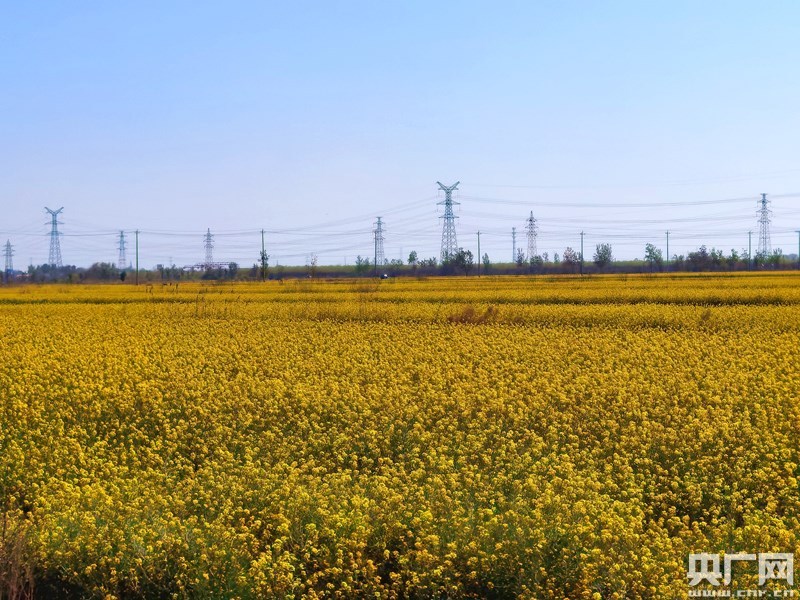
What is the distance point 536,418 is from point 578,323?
1405 cm

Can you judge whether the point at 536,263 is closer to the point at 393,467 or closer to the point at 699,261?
the point at 699,261

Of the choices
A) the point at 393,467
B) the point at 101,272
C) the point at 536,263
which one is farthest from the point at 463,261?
the point at 393,467

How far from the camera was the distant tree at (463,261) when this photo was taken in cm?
10024

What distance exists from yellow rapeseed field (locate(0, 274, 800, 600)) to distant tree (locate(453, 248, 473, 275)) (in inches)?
3267

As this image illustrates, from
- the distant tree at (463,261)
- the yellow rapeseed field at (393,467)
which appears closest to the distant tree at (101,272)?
the distant tree at (463,261)

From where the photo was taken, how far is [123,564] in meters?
6.32

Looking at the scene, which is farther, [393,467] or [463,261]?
[463,261]

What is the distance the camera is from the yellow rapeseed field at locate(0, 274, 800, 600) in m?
6.04

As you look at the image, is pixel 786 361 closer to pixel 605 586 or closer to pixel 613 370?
pixel 613 370

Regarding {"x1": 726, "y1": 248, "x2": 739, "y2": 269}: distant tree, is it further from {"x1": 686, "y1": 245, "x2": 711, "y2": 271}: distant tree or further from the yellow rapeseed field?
the yellow rapeseed field

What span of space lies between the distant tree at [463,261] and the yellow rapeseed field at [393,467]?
8298cm

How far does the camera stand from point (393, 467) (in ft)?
27.7

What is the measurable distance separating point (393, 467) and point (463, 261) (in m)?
92.8

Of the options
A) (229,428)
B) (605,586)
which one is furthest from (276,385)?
(605,586)
